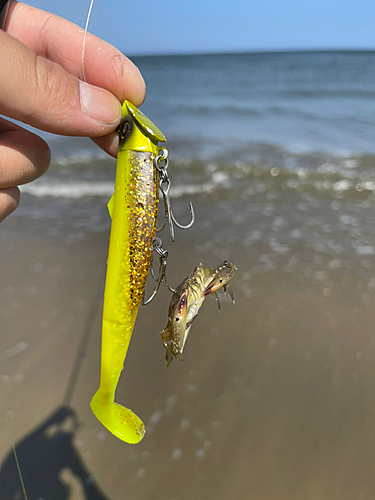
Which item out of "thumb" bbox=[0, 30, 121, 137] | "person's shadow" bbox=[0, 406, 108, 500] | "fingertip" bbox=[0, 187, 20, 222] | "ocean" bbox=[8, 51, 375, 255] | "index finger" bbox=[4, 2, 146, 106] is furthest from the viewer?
"ocean" bbox=[8, 51, 375, 255]

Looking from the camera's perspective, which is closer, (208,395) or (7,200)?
(7,200)

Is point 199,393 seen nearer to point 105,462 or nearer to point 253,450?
point 253,450

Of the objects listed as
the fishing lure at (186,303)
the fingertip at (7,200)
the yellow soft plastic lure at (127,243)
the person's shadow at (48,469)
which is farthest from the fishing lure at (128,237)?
the person's shadow at (48,469)

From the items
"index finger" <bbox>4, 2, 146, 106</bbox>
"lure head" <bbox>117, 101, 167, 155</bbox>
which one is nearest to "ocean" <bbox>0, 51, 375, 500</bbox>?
"index finger" <bbox>4, 2, 146, 106</bbox>

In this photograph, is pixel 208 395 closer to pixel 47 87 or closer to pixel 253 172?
pixel 47 87

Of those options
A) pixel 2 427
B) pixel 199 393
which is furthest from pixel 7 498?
pixel 199 393

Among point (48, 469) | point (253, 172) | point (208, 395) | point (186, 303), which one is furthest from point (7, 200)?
point (253, 172)

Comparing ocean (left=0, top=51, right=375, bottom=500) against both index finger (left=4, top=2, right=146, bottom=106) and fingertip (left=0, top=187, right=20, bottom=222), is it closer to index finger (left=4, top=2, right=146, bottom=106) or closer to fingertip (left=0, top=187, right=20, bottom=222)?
index finger (left=4, top=2, right=146, bottom=106)
